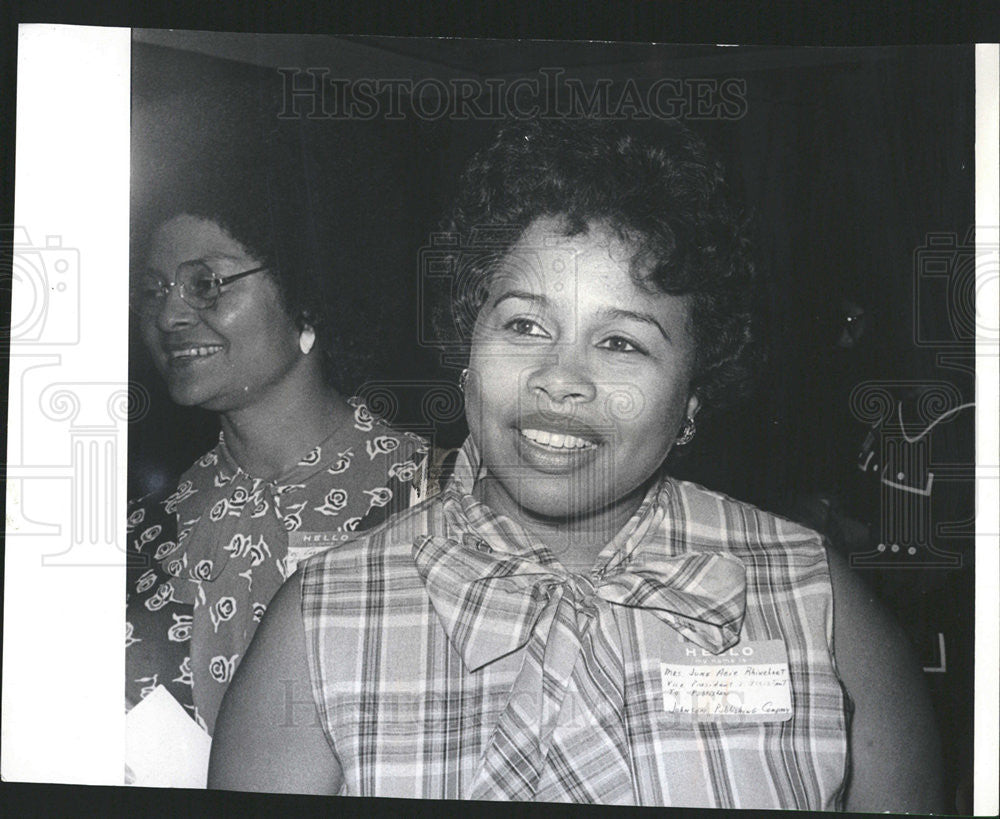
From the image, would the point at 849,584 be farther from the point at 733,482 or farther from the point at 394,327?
the point at 394,327

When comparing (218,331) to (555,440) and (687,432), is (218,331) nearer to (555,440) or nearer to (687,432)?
(555,440)

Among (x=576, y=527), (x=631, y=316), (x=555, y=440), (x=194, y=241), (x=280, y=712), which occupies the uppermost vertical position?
(x=194, y=241)

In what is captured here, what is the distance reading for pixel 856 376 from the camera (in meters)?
1.70

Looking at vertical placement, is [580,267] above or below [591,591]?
above

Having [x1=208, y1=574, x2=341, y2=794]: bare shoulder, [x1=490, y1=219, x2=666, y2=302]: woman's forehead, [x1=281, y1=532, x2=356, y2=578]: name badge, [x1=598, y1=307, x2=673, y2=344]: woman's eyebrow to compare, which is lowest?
[x1=208, y1=574, x2=341, y2=794]: bare shoulder

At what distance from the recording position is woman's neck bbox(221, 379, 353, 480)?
1.74 m

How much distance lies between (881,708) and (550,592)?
1.95 ft

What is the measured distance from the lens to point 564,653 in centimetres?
168

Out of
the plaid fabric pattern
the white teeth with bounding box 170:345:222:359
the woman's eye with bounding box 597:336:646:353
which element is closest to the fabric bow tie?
the plaid fabric pattern

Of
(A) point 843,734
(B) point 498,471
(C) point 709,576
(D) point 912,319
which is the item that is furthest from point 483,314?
(A) point 843,734

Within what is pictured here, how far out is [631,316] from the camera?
Result: 1686 millimetres

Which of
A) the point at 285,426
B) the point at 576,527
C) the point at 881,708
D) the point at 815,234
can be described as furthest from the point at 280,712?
the point at 815,234

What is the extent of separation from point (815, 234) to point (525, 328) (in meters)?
0.52

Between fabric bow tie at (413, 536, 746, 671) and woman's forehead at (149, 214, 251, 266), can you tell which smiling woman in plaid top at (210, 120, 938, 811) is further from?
woman's forehead at (149, 214, 251, 266)
